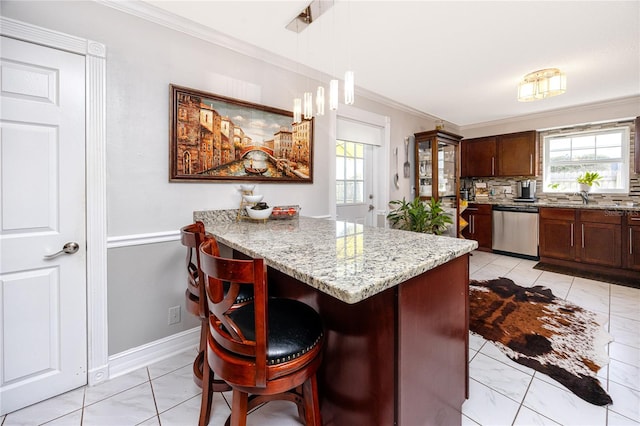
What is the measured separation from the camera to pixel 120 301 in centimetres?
185

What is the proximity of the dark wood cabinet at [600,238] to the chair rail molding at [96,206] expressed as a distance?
5658 mm

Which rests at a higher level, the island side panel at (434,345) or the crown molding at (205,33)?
the crown molding at (205,33)

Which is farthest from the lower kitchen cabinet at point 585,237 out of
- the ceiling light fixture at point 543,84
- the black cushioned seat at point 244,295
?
the black cushioned seat at point 244,295

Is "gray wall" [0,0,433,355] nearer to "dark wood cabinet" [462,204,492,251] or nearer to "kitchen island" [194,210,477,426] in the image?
"kitchen island" [194,210,477,426]

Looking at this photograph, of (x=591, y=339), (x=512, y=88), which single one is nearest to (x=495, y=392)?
(x=591, y=339)

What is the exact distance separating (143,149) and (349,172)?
238 centimetres

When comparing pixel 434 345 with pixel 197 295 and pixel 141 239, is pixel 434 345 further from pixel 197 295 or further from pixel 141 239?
pixel 141 239

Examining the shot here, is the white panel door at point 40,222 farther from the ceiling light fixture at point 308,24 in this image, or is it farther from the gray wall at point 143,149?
the ceiling light fixture at point 308,24

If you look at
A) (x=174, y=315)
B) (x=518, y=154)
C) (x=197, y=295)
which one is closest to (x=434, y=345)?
(x=197, y=295)

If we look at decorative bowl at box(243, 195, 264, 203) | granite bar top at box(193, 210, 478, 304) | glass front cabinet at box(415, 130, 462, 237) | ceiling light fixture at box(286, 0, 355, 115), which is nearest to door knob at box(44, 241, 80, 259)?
granite bar top at box(193, 210, 478, 304)

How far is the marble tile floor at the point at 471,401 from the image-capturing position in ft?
4.80

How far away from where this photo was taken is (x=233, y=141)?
7.55 ft

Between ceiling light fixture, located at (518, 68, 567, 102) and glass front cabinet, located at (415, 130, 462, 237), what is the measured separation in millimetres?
1227

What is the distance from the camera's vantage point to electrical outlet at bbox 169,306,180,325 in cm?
206
